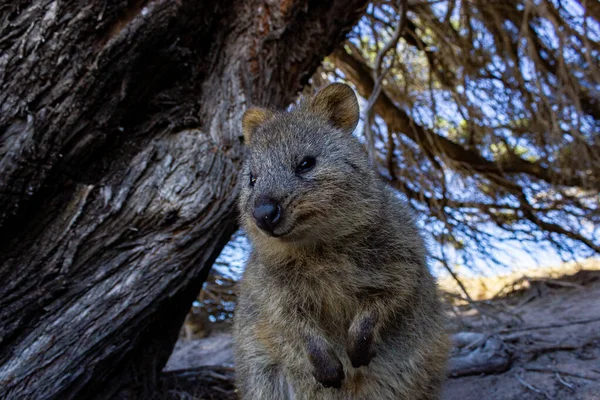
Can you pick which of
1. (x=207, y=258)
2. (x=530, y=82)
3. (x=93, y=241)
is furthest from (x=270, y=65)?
(x=530, y=82)

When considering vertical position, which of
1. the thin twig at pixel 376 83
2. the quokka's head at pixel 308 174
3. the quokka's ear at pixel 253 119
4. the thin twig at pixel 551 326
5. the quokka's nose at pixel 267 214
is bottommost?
the thin twig at pixel 551 326

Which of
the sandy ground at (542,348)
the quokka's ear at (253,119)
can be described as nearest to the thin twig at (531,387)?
the sandy ground at (542,348)

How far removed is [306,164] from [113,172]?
1.79 m

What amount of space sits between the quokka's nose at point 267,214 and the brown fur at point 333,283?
0.11 meters

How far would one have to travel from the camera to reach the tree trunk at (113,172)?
12.4 feet

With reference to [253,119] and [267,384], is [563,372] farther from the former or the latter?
[253,119]

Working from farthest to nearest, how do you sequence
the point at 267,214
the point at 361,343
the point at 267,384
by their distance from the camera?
the point at 267,384
the point at 361,343
the point at 267,214

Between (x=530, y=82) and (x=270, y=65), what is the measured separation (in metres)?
4.16

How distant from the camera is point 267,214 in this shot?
3025mm

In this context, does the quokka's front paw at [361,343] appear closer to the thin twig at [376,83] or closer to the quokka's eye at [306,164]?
the quokka's eye at [306,164]

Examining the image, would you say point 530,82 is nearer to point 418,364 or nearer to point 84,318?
point 418,364

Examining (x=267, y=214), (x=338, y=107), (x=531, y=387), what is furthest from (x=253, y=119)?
(x=531, y=387)

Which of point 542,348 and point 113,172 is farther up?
point 113,172

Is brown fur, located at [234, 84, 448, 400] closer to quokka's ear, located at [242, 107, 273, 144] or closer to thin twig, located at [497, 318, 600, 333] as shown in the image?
quokka's ear, located at [242, 107, 273, 144]
